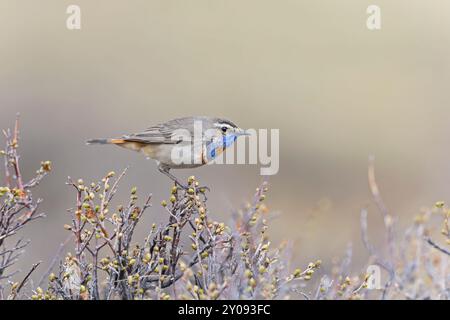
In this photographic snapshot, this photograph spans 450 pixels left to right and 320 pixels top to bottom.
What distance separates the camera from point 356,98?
63.7 feet

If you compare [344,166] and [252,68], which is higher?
[252,68]

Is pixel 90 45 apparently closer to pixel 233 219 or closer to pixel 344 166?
pixel 344 166

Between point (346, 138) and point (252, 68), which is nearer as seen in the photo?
point (346, 138)

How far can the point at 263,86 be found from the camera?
20.0 meters

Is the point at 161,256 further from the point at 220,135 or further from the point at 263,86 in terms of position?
the point at 263,86

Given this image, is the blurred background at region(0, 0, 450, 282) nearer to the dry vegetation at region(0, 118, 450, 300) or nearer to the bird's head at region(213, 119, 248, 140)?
the bird's head at region(213, 119, 248, 140)

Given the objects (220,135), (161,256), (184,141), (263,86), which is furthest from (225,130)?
(263,86)

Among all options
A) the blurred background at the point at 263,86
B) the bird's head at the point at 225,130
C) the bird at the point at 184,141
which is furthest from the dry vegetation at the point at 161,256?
the blurred background at the point at 263,86

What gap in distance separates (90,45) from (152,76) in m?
1.88

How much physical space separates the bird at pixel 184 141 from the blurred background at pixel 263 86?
733 cm

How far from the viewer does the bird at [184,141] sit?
7191mm

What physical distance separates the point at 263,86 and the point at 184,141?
12791 millimetres
